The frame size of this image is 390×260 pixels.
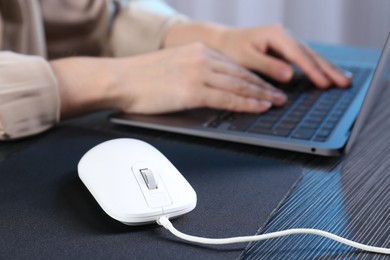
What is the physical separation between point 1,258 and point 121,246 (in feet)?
0.30

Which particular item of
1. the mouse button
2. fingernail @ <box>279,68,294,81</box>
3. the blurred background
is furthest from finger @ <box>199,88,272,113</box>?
the blurred background

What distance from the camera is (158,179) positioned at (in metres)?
0.47

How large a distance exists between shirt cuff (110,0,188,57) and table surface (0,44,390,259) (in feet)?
1.03

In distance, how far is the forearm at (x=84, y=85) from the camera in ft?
2.37

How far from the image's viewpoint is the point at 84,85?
0.74m

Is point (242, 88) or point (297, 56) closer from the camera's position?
point (242, 88)

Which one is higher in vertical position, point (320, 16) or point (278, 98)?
point (278, 98)

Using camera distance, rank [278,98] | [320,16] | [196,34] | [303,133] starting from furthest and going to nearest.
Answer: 1. [320,16]
2. [196,34]
3. [278,98]
4. [303,133]

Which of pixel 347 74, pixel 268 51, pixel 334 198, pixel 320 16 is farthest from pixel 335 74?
pixel 320 16

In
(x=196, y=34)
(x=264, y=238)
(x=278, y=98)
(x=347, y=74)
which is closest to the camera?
(x=264, y=238)

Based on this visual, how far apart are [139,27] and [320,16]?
1137 mm

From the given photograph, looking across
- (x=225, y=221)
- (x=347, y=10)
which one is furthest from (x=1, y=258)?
(x=347, y=10)

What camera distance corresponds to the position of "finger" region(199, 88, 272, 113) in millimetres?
715

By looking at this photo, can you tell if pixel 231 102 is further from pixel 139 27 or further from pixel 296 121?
pixel 139 27
